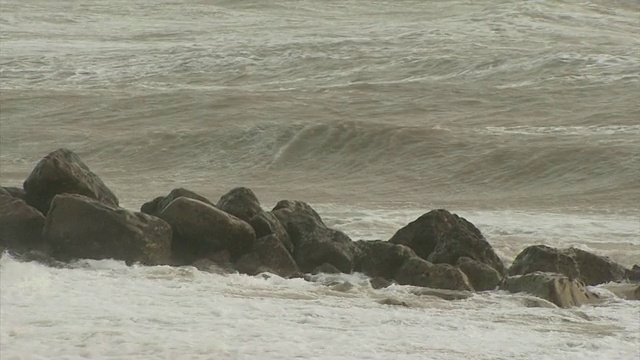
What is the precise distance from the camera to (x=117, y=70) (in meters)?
31.1

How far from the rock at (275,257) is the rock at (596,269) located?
2272 millimetres

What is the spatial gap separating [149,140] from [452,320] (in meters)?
15.5

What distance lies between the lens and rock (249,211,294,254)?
1105 centimetres

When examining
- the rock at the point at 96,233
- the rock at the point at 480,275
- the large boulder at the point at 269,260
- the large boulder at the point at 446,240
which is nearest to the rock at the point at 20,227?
the rock at the point at 96,233

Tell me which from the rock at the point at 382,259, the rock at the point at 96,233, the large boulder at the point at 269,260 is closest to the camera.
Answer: the rock at the point at 96,233

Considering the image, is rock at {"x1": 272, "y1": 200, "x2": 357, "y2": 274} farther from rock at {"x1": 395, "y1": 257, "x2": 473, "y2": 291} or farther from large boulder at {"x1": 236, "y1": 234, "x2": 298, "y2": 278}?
rock at {"x1": 395, "y1": 257, "x2": 473, "y2": 291}

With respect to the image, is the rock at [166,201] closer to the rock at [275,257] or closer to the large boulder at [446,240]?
the rock at [275,257]

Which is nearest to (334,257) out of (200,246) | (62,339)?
(200,246)

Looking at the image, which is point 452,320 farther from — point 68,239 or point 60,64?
point 60,64

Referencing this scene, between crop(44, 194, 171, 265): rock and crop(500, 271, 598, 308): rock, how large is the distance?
2.53m

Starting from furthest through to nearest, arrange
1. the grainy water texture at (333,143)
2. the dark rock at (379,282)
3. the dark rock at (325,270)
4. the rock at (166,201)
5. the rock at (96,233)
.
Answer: the rock at (166,201)
the dark rock at (325,270)
the dark rock at (379,282)
the rock at (96,233)
the grainy water texture at (333,143)

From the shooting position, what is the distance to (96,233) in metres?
10.1

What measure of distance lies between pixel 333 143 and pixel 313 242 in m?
12.4

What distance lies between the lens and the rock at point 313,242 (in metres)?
10.8
